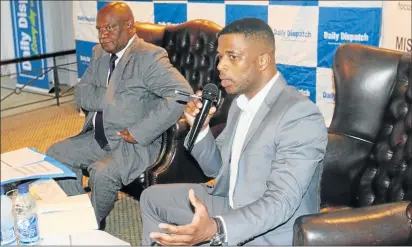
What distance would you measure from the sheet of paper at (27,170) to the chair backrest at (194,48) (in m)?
Answer: 1.08

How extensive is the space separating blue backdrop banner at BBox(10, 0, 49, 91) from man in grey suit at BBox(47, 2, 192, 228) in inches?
149

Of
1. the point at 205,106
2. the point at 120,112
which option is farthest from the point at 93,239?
the point at 120,112

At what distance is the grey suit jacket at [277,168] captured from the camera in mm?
1558

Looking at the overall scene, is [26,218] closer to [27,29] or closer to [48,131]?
[48,131]

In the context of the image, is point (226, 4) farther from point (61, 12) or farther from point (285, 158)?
point (61, 12)

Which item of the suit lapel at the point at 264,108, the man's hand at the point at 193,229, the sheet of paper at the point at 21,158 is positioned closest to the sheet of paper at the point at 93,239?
the man's hand at the point at 193,229

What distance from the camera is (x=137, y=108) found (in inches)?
109

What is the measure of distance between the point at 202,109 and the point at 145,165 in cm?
108

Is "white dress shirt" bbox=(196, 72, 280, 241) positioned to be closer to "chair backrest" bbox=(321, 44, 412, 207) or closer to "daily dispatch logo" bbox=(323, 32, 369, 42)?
"chair backrest" bbox=(321, 44, 412, 207)

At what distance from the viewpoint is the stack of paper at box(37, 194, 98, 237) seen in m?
1.77

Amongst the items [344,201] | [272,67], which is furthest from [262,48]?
[344,201]

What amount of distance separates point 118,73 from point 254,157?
1.31 meters

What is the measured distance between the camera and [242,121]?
75.0 inches

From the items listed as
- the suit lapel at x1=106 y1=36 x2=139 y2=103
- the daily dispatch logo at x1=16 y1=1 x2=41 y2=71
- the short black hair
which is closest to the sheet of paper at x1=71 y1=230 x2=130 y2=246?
the short black hair
